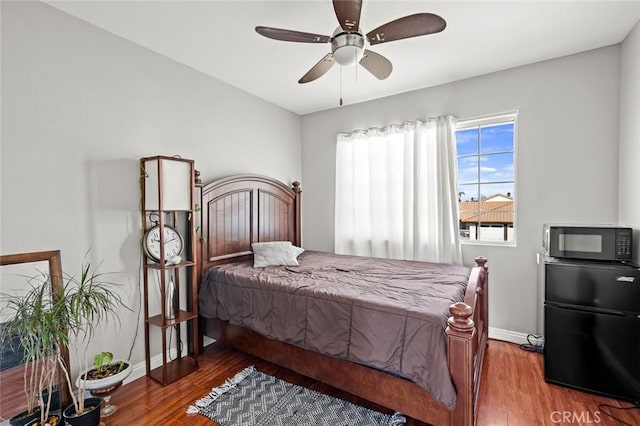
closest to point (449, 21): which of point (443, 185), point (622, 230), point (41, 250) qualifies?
point (443, 185)

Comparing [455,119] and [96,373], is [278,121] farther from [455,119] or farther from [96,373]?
[96,373]

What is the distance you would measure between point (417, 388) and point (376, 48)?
258cm

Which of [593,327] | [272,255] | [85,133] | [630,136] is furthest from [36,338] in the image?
[630,136]

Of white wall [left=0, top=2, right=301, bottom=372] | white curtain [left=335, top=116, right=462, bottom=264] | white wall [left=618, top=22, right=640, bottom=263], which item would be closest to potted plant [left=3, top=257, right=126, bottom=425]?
white wall [left=0, top=2, right=301, bottom=372]

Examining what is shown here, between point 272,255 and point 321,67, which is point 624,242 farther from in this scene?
point 272,255

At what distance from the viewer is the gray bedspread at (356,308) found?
157 centimetres

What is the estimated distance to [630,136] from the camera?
2279 millimetres

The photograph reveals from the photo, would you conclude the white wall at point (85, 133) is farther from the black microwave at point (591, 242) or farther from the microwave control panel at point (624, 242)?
the microwave control panel at point (624, 242)

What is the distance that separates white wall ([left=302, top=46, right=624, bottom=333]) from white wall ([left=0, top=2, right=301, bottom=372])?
103 inches

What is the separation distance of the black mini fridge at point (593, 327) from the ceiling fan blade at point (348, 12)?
2.25 meters

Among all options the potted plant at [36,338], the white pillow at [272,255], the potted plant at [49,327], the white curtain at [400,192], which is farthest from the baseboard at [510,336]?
the potted plant at [36,338]

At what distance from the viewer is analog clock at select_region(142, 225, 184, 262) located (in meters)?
2.35

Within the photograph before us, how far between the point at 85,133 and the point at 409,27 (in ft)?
7.61

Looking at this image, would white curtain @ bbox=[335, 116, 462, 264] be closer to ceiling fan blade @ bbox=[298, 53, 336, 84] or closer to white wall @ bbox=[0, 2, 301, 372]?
ceiling fan blade @ bbox=[298, 53, 336, 84]
